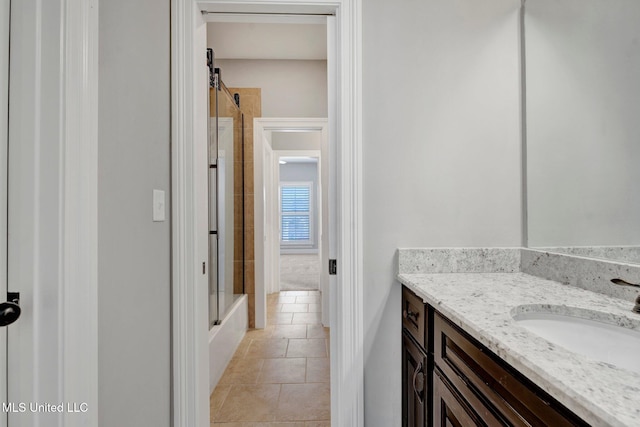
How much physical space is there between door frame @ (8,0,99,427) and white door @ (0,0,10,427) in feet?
0.05

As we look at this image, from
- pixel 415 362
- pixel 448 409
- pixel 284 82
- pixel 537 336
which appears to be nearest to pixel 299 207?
pixel 284 82

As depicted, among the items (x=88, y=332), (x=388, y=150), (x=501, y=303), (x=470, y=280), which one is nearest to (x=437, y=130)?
(x=388, y=150)

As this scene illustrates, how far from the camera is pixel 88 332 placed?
81 centimetres

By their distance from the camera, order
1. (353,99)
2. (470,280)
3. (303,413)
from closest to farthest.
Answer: (470,280) → (353,99) → (303,413)

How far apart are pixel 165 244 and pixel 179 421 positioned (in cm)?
74

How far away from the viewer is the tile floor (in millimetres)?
1746

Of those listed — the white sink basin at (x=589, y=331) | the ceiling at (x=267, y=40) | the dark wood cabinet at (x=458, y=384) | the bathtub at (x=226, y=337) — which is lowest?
A: the bathtub at (x=226, y=337)

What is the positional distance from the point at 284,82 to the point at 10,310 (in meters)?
2.92

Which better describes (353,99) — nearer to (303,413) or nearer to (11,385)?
(11,385)

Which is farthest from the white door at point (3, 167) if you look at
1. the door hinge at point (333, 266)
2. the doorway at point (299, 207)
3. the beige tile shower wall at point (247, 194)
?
the doorway at point (299, 207)

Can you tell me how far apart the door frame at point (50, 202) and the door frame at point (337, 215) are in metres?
0.48

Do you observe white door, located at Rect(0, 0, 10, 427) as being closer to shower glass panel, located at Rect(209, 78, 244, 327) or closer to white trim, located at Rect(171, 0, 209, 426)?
white trim, located at Rect(171, 0, 209, 426)

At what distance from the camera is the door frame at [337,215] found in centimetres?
126

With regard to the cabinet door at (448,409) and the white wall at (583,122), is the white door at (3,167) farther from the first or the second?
the white wall at (583,122)
